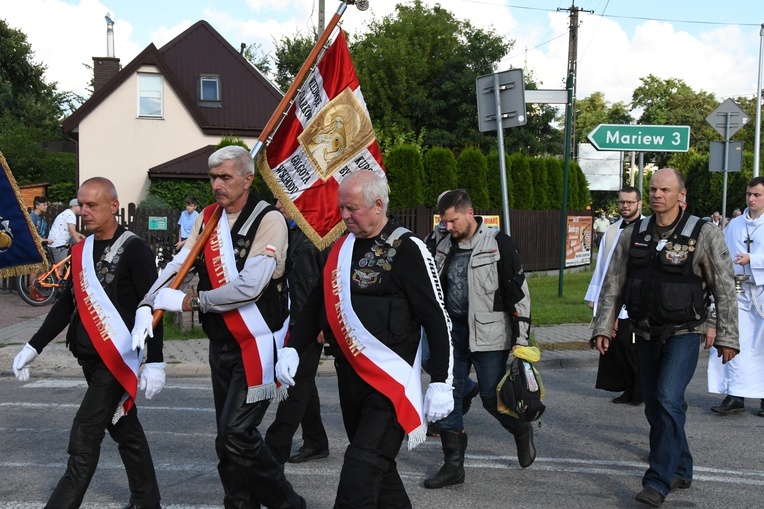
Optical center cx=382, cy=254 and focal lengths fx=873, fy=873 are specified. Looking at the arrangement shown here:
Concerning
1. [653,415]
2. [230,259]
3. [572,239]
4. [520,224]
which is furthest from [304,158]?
[572,239]

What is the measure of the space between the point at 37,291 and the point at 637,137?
413 inches

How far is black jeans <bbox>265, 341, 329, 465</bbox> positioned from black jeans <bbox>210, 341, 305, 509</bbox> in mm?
835

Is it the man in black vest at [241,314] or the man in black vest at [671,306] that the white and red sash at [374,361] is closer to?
the man in black vest at [241,314]

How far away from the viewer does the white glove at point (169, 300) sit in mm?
4320

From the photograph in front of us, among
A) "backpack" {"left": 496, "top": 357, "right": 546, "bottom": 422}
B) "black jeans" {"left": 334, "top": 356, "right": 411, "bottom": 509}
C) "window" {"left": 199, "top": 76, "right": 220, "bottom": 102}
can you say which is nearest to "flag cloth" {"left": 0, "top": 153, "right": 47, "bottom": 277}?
"black jeans" {"left": 334, "top": 356, "right": 411, "bottom": 509}

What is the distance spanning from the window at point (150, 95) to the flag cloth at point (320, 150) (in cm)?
2798

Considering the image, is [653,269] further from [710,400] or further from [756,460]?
[710,400]

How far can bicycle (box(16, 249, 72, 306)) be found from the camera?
15180 millimetres

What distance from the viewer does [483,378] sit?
5723 mm

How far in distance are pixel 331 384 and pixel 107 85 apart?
2540 centimetres

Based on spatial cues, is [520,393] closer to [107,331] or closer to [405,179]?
[107,331]

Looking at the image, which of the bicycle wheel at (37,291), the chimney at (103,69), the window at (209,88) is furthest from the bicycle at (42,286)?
the chimney at (103,69)

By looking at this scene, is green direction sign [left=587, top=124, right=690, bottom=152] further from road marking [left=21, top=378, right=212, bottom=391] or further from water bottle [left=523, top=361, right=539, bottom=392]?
water bottle [left=523, top=361, right=539, bottom=392]

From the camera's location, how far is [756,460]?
245 inches
